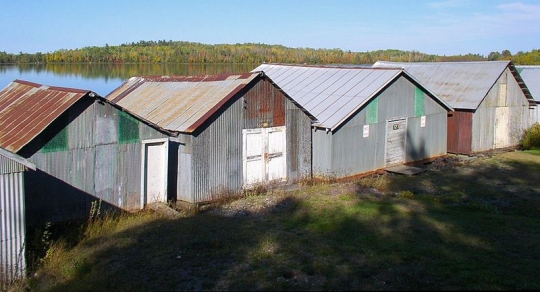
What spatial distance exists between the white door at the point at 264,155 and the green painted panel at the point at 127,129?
3850 mm

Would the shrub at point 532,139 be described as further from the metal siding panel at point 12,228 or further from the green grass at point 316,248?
the metal siding panel at point 12,228

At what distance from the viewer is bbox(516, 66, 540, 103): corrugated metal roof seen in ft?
104

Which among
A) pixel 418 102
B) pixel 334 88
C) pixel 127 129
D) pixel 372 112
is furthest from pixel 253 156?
pixel 418 102

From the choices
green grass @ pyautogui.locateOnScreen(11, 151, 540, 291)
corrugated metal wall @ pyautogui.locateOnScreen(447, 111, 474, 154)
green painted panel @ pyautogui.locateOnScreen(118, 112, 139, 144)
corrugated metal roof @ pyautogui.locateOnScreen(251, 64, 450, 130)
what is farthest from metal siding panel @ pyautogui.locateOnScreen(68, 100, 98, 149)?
corrugated metal wall @ pyautogui.locateOnScreen(447, 111, 474, 154)

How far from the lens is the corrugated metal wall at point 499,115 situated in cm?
2653

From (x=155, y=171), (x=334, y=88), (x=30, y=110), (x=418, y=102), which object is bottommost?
(x=155, y=171)

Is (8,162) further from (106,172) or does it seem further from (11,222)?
(106,172)

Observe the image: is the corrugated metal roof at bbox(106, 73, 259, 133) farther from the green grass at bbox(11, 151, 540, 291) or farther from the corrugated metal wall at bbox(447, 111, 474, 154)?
the corrugated metal wall at bbox(447, 111, 474, 154)

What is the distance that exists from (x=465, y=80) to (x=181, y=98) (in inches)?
630

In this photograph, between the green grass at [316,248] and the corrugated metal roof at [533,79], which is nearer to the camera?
the green grass at [316,248]

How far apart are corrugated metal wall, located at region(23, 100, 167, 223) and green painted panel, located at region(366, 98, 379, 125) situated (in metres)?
9.07

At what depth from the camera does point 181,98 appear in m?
18.4

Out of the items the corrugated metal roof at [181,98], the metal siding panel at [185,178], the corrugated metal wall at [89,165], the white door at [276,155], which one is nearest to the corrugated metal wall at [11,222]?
the corrugated metal wall at [89,165]

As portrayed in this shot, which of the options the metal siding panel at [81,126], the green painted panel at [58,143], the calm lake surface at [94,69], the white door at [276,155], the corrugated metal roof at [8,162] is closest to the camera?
the corrugated metal roof at [8,162]
